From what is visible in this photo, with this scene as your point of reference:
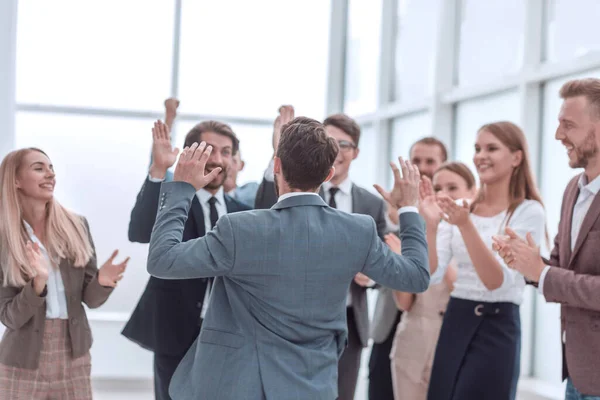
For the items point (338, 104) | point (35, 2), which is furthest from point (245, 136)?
point (35, 2)

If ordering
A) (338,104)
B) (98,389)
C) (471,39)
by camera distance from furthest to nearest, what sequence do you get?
(338,104) < (98,389) < (471,39)

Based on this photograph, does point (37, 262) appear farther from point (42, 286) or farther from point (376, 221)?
point (376, 221)

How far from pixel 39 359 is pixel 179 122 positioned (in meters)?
4.75

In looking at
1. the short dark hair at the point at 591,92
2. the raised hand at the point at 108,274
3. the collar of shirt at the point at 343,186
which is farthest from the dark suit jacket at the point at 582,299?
the raised hand at the point at 108,274

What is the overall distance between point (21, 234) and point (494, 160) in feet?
6.45

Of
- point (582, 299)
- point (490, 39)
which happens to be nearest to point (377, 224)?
point (582, 299)

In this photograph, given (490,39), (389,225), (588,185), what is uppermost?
(490,39)

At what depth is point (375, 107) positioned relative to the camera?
24.2 ft

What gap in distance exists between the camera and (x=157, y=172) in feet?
9.75

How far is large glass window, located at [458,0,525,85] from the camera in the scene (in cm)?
503

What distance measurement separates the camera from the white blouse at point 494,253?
123 inches

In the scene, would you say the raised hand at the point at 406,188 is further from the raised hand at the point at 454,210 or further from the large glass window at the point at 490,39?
the large glass window at the point at 490,39

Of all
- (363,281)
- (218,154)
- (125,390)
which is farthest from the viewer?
(125,390)

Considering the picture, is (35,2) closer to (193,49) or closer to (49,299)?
(193,49)
